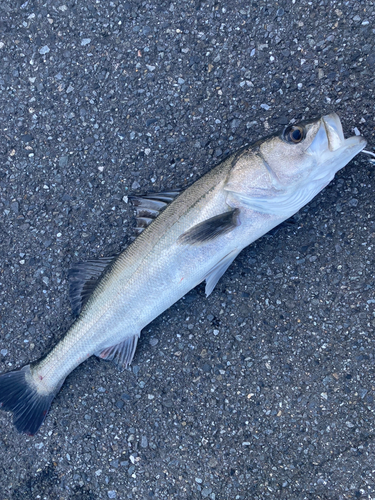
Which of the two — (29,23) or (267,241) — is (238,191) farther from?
(29,23)

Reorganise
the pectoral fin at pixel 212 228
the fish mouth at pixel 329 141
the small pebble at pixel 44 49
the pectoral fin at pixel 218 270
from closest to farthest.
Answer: the fish mouth at pixel 329 141
the pectoral fin at pixel 212 228
the pectoral fin at pixel 218 270
the small pebble at pixel 44 49

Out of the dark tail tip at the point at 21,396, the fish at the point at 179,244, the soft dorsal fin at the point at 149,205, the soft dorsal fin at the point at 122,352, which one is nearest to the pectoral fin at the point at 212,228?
the fish at the point at 179,244

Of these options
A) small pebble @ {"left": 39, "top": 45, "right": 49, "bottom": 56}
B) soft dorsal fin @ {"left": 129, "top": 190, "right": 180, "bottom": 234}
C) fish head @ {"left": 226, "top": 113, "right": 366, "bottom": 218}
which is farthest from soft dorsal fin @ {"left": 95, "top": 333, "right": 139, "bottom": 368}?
small pebble @ {"left": 39, "top": 45, "right": 49, "bottom": 56}

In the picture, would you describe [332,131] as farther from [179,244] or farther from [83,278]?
[83,278]

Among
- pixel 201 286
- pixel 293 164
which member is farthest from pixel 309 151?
pixel 201 286

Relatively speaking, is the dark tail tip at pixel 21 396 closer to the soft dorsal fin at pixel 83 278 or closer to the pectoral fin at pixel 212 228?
the soft dorsal fin at pixel 83 278

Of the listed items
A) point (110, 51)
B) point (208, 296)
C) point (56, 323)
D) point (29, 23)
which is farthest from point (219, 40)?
point (56, 323)
